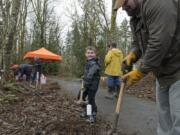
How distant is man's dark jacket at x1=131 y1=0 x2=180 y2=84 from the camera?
3236 millimetres

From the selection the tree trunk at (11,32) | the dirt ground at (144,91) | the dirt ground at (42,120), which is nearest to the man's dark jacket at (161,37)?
the dirt ground at (42,120)

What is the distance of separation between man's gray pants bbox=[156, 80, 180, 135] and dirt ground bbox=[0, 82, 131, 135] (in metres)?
2.54

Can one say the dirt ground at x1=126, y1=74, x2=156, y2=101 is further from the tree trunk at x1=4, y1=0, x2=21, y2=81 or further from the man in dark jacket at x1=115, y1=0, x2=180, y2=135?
the man in dark jacket at x1=115, y1=0, x2=180, y2=135

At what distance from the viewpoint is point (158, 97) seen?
386 centimetres

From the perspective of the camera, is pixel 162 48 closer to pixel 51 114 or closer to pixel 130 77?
pixel 130 77

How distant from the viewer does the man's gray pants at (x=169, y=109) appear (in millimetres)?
3445

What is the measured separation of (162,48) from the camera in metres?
3.33

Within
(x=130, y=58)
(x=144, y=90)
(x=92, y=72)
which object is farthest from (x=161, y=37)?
(x=144, y=90)

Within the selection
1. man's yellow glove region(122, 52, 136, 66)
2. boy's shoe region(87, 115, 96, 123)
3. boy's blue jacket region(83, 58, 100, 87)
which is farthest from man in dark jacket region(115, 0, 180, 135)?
boy's blue jacket region(83, 58, 100, 87)

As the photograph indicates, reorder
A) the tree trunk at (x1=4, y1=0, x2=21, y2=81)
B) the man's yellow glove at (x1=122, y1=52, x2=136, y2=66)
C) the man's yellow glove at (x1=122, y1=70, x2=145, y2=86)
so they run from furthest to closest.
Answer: the tree trunk at (x1=4, y1=0, x2=21, y2=81)
the man's yellow glove at (x1=122, y1=52, x2=136, y2=66)
the man's yellow glove at (x1=122, y1=70, x2=145, y2=86)

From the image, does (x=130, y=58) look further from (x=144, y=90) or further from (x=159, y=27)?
(x=144, y=90)

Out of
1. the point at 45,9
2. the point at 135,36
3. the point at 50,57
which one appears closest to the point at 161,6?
the point at 135,36

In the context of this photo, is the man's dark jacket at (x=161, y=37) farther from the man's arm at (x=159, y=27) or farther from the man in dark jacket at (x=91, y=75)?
the man in dark jacket at (x=91, y=75)

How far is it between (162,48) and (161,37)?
0.10 m
